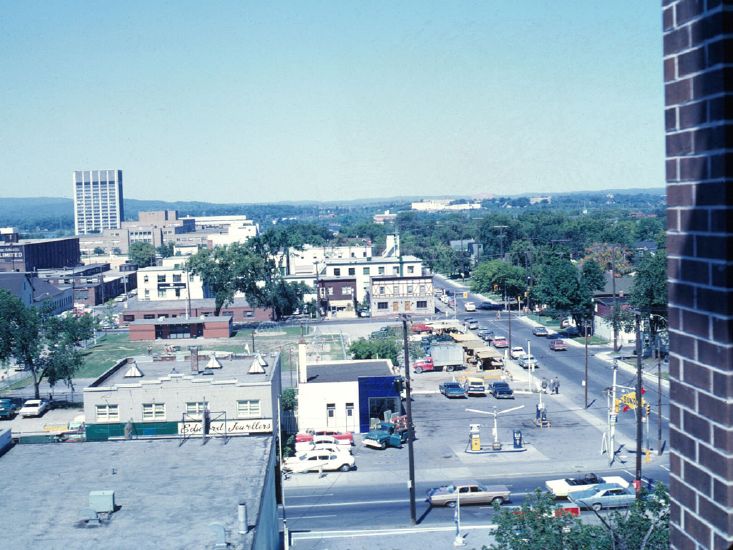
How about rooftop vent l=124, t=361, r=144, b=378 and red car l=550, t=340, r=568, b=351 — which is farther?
red car l=550, t=340, r=568, b=351

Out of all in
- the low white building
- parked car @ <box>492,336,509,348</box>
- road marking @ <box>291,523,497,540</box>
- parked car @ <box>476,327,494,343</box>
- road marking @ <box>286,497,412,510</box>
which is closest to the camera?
road marking @ <box>291,523,497,540</box>

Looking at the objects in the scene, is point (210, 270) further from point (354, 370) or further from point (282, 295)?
point (354, 370)

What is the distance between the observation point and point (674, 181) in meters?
3.40

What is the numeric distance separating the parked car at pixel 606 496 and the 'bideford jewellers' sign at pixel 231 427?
1114cm

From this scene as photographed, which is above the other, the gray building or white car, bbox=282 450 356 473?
the gray building

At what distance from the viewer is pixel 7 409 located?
→ 1625 inches

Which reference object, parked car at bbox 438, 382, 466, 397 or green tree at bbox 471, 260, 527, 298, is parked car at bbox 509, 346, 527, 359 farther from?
green tree at bbox 471, 260, 527, 298

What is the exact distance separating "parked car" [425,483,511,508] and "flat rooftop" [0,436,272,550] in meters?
7.64

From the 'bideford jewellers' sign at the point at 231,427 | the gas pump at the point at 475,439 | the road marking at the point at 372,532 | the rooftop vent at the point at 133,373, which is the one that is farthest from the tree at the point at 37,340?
the road marking at the point at 372,532

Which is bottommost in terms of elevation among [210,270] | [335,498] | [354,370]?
[335,498]

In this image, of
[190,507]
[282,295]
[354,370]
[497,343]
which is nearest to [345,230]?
[282,295]

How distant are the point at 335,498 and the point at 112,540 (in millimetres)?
13906

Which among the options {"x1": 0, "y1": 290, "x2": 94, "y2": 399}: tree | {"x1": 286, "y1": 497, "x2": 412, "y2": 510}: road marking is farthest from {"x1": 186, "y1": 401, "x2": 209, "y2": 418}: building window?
{"x1": 0, "y1": 290, "x2": 94, "y2": 399}: tree

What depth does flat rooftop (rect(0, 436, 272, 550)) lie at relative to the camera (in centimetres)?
1399
